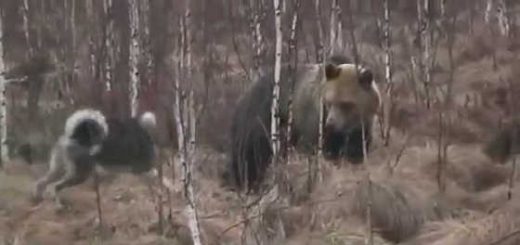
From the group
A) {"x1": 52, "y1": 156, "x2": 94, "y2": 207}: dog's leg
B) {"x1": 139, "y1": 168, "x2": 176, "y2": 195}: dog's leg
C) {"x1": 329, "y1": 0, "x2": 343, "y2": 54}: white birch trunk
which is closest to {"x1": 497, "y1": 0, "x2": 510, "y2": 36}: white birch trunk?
{"x1": 329, "y1": 0, "x2": 343, "y2": 54}: white birch trunk

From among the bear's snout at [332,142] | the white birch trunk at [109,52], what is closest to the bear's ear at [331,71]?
the bear's snout at [332,142]

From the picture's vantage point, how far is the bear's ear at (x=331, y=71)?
9500mm

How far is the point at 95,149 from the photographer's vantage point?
9.66 metres

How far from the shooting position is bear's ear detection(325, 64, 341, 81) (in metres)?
9.50

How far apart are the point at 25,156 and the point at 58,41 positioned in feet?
24.1

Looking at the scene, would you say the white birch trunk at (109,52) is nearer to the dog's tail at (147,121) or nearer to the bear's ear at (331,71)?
the dog's tail at (147,121)

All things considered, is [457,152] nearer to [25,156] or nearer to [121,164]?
[121,164]

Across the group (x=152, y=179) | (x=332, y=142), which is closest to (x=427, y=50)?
(x=332, y=142)

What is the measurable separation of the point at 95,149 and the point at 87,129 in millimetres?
194

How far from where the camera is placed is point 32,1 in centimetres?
2380

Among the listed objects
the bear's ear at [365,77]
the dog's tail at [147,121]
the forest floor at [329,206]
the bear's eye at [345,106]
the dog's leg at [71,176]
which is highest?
the bear's ear at [365,77]

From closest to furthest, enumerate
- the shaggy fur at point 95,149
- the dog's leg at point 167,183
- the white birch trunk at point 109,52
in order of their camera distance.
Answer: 1. the dog's leg at point 167,183
2. the shaggy fur at point 95,149
3. the white birch trunk at point 109,52

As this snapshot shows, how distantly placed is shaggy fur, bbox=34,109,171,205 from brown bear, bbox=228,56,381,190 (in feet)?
2.72

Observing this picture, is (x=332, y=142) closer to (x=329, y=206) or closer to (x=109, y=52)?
(x=329, y=206)
